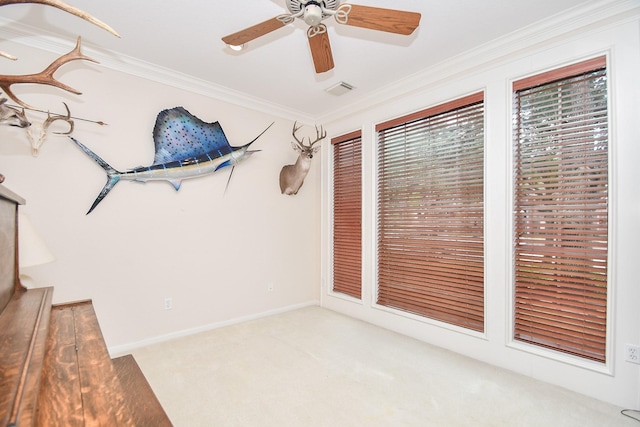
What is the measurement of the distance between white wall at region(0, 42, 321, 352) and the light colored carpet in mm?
509

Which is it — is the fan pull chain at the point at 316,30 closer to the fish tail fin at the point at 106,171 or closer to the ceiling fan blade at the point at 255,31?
the ceiling fan blade at the point at 255,31

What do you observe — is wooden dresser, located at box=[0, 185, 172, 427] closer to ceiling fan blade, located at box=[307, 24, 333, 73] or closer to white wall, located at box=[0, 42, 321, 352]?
white wall, located at box=[0, 42, 321, 352]

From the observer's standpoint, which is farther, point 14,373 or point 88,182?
point 88,182

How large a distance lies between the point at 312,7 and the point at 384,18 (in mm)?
413

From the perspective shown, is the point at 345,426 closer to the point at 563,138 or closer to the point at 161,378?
the point at 161,378

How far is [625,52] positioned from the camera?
195 cm

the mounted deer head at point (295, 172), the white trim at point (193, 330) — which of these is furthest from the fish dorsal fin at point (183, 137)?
the white trim at point (193, 330)

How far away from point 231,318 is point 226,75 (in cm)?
268

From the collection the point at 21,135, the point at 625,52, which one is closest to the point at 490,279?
the point at 625,52

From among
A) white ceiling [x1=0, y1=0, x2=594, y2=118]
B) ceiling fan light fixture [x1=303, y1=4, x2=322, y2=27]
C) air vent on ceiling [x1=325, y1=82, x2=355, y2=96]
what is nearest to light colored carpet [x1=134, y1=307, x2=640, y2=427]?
ceiling fan light fixture [x1=303, y1=4, x2=322, y2=27]

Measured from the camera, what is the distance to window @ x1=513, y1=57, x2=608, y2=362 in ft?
6.72

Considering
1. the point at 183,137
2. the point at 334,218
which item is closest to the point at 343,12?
the point at 183,137

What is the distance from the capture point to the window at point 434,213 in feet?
8.77

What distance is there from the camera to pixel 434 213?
116 inches
